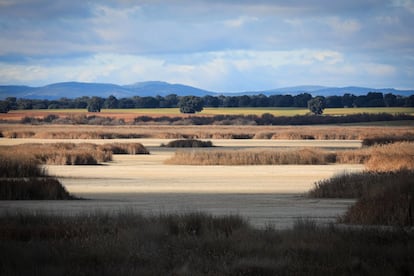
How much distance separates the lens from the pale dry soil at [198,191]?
24812 mm

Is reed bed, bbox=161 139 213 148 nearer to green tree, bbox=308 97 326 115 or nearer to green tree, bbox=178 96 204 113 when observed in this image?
green tree, bbox=308 97 326 115

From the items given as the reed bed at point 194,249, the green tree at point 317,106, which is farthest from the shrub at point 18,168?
the green tree at point 317,106

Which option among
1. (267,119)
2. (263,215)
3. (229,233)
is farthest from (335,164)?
A: (267,119)

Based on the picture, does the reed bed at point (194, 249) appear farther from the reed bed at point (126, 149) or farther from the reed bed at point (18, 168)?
the reed bed at point (126, 149)

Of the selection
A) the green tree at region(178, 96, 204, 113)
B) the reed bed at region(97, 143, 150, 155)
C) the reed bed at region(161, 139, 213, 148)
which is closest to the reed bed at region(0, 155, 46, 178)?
the reed bed at region(97, 143, 150, 155)

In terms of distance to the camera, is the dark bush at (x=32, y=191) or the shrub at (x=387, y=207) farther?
the dark bush at (x=32, y=191)

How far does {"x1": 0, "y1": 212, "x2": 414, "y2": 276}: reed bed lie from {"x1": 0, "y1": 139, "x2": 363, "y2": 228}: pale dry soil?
3048mm

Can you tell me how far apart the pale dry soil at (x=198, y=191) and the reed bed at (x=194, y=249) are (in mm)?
3048

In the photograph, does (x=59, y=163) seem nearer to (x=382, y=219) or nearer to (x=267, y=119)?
(x=382, y=219)

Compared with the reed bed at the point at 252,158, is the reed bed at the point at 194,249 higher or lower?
higher

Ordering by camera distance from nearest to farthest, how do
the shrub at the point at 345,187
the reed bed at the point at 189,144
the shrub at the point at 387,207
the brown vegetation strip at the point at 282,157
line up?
1. the shrub at the point at 387,207
2. the shrub at the point at 345,187
3. the brown vegetation strip at the point at 282,157
4. the reed bed at the point at 189,144

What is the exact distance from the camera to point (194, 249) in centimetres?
1667

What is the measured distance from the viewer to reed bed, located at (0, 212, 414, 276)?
15141 mm

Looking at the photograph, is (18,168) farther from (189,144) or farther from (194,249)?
(189,144)
